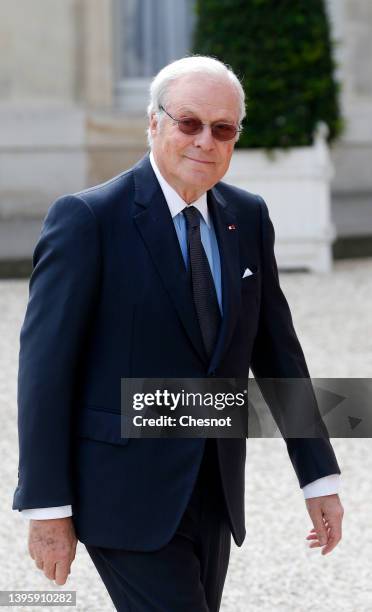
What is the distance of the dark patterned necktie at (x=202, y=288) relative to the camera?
237 centimetres

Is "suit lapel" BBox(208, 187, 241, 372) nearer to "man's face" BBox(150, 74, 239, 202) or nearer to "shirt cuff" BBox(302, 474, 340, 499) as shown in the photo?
"man's face" BBox(150, 74, 239, 202)

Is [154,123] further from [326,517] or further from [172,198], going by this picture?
[326,517]

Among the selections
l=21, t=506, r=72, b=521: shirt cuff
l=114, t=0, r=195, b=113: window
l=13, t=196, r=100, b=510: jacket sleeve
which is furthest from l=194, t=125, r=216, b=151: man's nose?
l=114, t=0, r=195, b=113: window

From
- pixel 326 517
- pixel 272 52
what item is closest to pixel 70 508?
pixel 326 517

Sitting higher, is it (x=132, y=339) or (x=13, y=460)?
(x=132, y=339)

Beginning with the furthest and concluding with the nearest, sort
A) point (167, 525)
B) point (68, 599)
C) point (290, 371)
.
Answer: point (68, 599), point (290, 371), point (167, 525)

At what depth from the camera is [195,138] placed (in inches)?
91.9

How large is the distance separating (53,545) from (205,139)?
813 mm

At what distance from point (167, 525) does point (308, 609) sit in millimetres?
1727

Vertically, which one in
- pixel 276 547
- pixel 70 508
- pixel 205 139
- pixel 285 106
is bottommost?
pixel 276 547

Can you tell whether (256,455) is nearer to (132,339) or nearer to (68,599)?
(68,599)

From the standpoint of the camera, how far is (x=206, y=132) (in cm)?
233

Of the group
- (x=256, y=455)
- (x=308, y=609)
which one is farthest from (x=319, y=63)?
(x=308, y=609)

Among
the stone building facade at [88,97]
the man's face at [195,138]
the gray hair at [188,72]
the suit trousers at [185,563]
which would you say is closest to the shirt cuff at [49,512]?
the suit trousers at [185,563]
